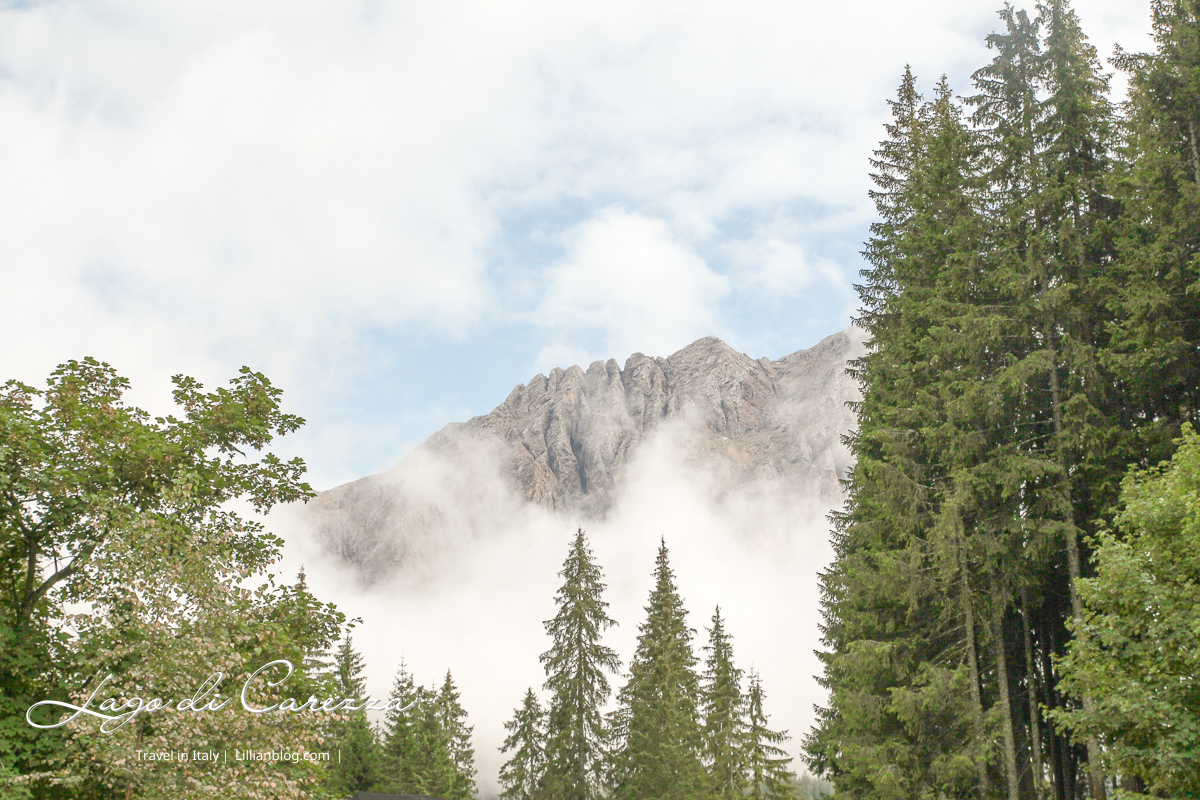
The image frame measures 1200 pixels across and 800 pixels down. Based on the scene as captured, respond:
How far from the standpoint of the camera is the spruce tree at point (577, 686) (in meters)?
29.2

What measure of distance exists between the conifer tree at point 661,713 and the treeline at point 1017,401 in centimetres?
1242

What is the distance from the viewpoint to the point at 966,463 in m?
15.2

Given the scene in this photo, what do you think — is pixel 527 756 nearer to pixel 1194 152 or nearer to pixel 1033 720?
pixel 1033 720

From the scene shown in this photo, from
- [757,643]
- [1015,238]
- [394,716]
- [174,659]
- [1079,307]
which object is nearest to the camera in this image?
[174,659]

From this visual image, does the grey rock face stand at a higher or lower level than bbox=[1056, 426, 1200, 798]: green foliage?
higher

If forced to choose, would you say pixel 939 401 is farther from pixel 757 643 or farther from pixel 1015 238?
pixel 757 643

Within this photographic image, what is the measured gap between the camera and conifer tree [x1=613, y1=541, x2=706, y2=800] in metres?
28.9

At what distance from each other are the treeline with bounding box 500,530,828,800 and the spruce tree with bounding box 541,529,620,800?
0.13 feet

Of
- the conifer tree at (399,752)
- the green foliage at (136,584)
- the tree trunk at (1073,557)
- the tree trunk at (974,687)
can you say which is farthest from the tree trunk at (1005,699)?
the conifer tree at (399,752)

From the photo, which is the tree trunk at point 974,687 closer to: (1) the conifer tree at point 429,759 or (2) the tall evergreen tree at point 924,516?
(2) the tall evergreen tree at point 924,516

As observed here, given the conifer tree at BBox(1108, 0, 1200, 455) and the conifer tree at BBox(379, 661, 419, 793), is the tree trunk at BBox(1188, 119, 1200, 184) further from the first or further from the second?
the conifer tree at BBox(379, 661, 419, 793)

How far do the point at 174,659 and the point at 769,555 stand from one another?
6113 inches

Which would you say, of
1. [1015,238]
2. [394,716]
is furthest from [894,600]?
[394,716]

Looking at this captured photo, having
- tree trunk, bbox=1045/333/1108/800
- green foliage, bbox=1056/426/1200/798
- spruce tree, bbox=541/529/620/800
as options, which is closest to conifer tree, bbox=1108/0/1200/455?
tree trunk, bbox=1045/333/1108/800
